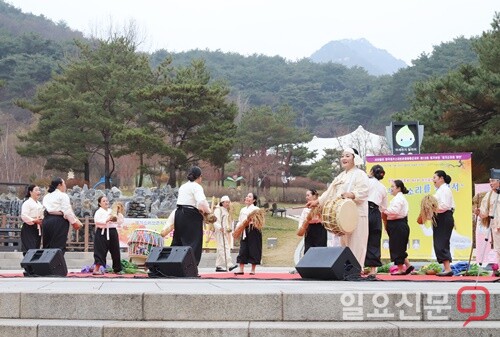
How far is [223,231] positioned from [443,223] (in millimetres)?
6737

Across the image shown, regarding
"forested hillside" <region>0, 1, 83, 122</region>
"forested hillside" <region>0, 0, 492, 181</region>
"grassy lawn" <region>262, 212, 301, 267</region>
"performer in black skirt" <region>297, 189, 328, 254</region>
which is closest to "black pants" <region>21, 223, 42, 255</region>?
"performer in black skirt" <region>297, 189, 328, 254</region>

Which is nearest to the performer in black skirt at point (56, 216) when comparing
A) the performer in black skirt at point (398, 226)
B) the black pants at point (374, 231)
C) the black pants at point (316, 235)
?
the black pants at point (316, 235)

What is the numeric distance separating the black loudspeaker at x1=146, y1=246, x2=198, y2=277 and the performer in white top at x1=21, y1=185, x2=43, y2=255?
438cm

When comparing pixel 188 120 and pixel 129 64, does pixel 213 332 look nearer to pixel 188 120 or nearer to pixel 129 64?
pixel 188 120

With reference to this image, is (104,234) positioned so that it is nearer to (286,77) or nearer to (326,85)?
(326,85)

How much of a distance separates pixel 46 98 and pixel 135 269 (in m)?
27.5

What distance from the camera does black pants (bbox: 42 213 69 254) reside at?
13977mm

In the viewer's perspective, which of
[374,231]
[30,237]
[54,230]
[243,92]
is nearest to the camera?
[374,231]

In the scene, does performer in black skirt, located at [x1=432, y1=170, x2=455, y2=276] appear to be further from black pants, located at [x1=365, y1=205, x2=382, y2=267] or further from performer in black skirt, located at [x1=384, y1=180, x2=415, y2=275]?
black pants, located at [x1=365, y1=205, x2=382, y2=267]

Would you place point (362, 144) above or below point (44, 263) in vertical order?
above

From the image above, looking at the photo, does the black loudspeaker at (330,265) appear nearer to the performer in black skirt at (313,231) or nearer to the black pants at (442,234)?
the black pants at (442,234)

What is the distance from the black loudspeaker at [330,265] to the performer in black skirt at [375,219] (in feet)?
8.56

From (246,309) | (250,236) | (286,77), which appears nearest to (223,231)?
(250,236)

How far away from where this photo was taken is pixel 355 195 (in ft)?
36.4
